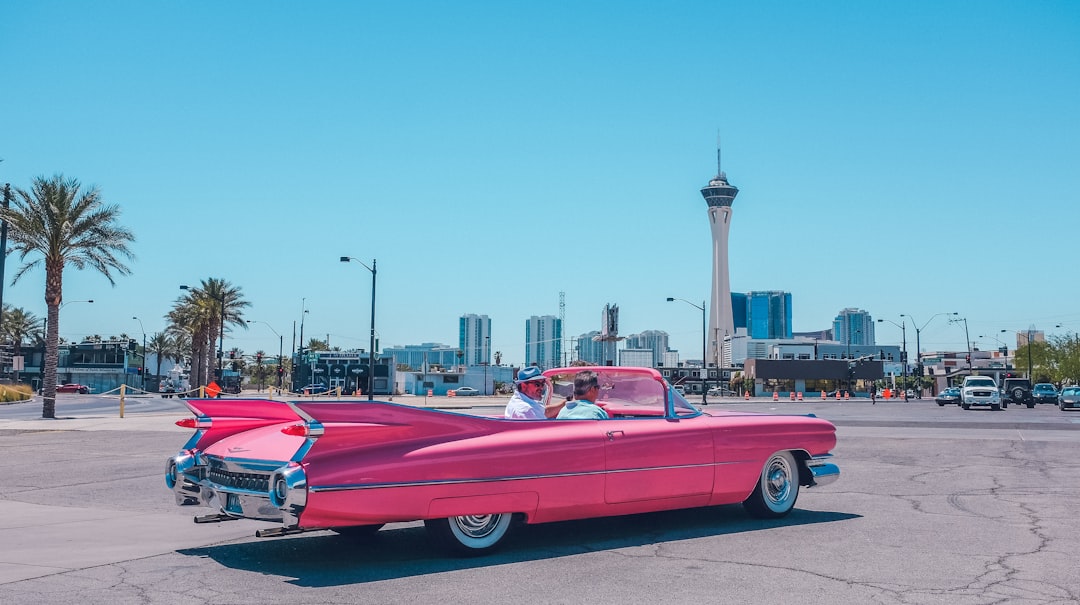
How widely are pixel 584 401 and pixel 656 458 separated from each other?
0.86 m

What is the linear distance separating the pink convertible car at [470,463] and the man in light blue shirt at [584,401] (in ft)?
0.43

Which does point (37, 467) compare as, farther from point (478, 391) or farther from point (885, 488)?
point (478, 391)

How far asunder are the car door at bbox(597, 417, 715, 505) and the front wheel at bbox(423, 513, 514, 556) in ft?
2.94

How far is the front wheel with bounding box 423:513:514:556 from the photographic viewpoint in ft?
20.6

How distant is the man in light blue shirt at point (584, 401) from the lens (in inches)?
294

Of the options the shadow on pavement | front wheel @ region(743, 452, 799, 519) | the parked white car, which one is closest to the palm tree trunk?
the shadow on pavement

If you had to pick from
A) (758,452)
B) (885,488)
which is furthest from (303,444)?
(885,488)

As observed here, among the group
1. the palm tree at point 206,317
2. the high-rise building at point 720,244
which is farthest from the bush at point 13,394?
the high-rise building at point 720,244

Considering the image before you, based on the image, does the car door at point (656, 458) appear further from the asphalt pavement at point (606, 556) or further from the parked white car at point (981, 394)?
the parked white car at point (981, 394)

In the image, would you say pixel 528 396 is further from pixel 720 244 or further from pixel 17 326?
pixel 720 244

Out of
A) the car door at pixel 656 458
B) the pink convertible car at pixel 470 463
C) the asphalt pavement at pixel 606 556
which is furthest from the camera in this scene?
→ the car door at pixel 656 458

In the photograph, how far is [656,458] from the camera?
730cm

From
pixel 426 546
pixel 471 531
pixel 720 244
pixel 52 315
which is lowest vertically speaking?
pixel 426 546

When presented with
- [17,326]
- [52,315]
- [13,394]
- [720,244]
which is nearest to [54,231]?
[52,315]
